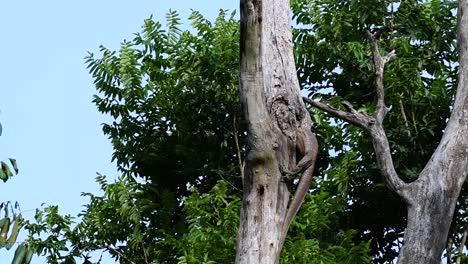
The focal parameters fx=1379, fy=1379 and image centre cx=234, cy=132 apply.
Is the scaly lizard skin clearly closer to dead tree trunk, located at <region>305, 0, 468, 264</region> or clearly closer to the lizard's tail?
the lizard's tail

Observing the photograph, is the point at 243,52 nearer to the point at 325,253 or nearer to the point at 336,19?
the point at 325,253

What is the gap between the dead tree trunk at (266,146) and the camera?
9234mm

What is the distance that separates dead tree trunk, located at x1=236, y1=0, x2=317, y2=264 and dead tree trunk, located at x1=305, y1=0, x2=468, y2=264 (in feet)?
5.57

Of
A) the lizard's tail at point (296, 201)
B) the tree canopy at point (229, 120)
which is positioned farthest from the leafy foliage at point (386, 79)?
the lizard's tail at point (296, 201)

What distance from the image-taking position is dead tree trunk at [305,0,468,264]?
1140 cm

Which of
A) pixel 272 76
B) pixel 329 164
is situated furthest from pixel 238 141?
pixel 272 76

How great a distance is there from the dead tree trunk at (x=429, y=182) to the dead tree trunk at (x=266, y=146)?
5.57ft

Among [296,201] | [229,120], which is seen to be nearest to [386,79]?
[229,120]

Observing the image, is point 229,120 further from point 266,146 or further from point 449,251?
point 266,146

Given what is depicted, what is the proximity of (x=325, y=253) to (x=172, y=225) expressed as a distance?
3.01 meters

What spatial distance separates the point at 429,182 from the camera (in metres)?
11.6

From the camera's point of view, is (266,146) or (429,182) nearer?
(266,146)

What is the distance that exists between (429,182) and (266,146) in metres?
2.81

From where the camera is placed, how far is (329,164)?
16.4m
